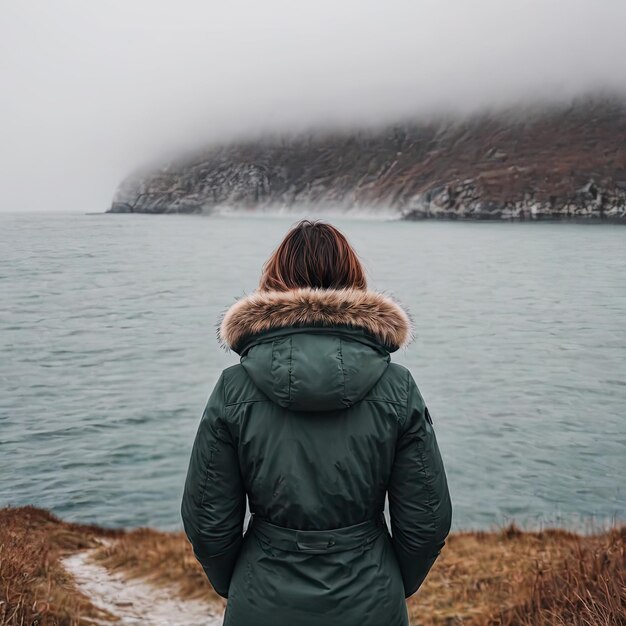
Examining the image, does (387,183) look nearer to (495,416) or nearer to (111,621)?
(495,416)

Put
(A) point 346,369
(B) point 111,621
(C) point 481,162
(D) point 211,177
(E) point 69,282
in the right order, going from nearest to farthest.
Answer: (A) point 346,369, (B) point 111,621, (E) point 69,282, (C) point 481,162, (D) point 211,177

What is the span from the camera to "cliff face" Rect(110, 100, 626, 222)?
11181cm

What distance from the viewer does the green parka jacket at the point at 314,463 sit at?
1859 mm

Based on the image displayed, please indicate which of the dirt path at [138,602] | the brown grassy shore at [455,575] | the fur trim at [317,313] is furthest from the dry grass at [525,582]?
the fur trim at [317,313]

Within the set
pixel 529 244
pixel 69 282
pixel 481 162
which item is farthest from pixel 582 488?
pixel 481 162

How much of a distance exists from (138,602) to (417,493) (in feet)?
15.5

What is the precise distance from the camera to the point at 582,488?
50.5 feet

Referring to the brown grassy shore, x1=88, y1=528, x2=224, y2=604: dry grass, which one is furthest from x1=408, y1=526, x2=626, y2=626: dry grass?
x1=88, y1=528, x2=224, y2=604: dry grass

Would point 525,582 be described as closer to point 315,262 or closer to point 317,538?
point 317,538

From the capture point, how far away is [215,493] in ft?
6.61

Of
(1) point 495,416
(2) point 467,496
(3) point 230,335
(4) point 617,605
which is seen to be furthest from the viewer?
(1) point 495,416

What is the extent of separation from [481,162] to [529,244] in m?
75.0

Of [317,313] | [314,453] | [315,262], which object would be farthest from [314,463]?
[315,262]

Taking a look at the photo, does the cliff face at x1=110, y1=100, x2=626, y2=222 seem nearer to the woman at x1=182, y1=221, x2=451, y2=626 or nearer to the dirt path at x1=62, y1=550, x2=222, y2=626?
the dirt path at x1=62, y1=550, x2=222, y2=626
